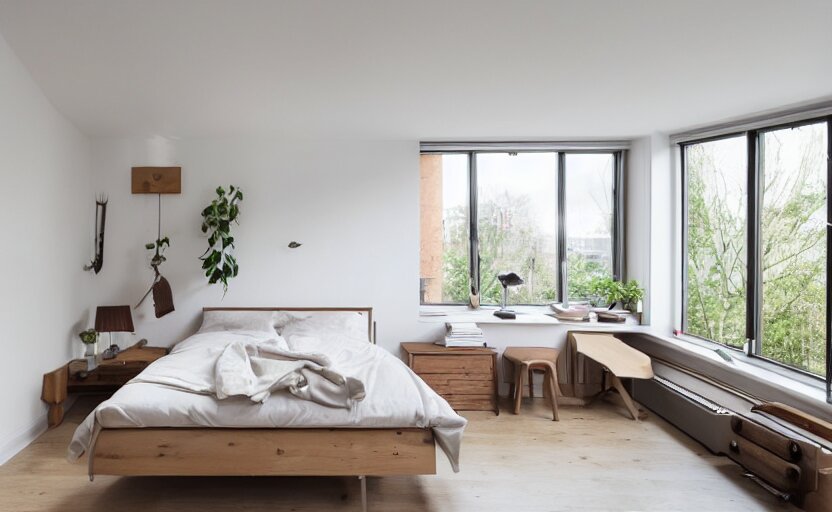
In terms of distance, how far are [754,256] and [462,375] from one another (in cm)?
229

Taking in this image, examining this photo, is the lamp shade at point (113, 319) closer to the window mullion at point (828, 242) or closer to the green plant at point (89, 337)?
the green plant at point (89, 337)

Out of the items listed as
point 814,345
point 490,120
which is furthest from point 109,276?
point 814,345

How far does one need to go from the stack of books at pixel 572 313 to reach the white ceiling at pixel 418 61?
5.14ft

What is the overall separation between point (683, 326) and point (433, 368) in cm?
216

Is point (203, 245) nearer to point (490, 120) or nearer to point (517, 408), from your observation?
point (490, 120)

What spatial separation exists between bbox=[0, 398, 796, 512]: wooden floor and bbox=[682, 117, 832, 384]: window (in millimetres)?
958

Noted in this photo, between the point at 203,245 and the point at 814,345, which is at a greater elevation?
the point at 203,245

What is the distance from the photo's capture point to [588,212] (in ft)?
15.0

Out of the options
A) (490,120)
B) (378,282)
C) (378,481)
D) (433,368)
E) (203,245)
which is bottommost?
(378,481)

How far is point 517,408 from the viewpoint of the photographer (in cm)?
388

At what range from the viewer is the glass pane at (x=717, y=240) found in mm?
3584

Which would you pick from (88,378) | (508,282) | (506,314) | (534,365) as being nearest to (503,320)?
(506,314)

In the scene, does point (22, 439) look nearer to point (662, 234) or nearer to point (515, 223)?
point (515, 223)

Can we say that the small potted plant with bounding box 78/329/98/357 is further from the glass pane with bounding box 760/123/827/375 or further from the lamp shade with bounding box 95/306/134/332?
the glass pane with bounding box 760/123/827/375
